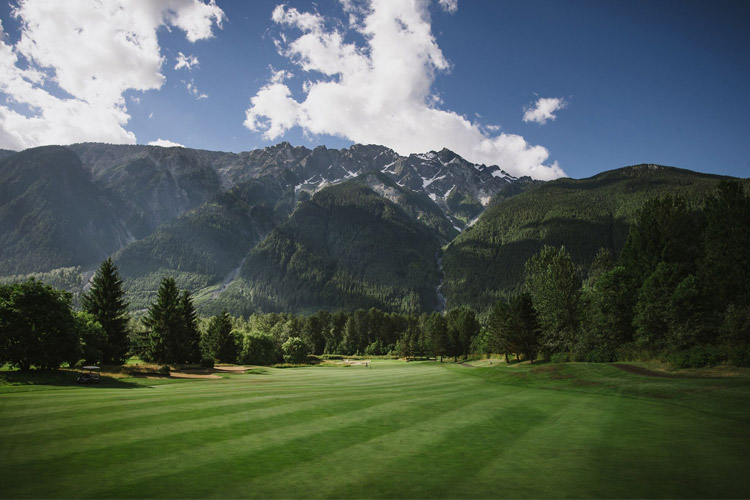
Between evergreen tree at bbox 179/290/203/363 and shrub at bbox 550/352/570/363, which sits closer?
shrub at bbox 550/352/570/363

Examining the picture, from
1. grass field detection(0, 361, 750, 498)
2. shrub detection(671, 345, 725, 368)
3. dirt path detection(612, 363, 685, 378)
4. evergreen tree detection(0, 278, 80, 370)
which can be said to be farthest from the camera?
evergreen tree detection(0, 278, 80, 370)

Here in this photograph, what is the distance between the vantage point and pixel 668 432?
1365cm

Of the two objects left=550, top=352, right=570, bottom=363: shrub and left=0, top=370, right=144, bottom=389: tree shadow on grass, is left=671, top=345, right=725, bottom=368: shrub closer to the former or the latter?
left=550, top=352, right=570, bottom=363: shrub

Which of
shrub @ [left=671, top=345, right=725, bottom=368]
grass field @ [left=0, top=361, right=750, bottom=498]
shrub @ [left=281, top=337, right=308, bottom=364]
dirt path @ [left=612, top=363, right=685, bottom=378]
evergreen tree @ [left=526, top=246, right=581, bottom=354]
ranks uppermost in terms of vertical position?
evergreen tree @ [left=526, top=246, right=581, bottom=354]

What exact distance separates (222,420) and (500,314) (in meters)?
Result: 62.6

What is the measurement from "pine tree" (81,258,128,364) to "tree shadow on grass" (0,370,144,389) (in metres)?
19.8

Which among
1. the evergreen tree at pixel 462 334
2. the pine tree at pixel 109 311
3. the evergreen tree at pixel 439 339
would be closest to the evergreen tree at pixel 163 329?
the pine tree at pixel 109 311

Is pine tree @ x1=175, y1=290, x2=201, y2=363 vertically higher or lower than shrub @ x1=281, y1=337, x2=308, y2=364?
higher

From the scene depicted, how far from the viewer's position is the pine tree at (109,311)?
5066 cm

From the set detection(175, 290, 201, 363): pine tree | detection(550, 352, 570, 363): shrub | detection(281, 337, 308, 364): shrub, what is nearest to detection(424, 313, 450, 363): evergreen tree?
detection(281, 337, 308, 364): shrub

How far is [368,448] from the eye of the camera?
11.4 meters

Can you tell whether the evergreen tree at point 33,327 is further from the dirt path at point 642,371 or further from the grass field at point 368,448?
the dirt path at point 642,371

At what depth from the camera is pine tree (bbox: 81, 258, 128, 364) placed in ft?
166

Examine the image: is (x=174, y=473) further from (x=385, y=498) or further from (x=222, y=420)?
(x=222, y=420)
